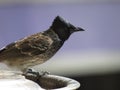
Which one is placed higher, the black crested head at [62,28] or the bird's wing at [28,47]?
the black crested head at [62,28]

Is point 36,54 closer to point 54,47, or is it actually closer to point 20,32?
point 54,47

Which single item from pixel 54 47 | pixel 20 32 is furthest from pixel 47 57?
pixel 20 32

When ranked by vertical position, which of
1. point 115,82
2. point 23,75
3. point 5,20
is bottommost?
point 23,75

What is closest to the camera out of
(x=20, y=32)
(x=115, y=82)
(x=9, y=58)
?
(x=9, y=58)

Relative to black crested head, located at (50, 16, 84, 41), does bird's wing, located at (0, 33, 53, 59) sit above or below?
below
